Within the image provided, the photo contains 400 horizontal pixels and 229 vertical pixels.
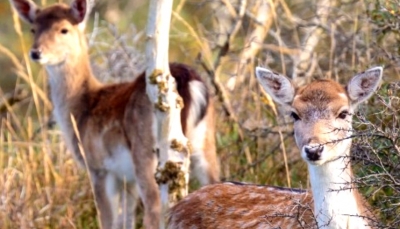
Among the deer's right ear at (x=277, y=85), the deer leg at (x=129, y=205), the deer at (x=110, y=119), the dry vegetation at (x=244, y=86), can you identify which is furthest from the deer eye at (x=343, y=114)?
the deer leg at (x=129, y=205)

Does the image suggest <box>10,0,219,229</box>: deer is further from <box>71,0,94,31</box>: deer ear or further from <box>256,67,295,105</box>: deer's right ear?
<box>256,67,295,105</box>: deer's right ear

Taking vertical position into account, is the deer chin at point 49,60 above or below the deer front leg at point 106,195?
above

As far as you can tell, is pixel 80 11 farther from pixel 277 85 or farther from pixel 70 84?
pixel 277 85

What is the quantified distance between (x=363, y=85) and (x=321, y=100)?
0.26m

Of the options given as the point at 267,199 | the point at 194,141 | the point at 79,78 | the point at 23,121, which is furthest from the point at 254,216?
the point at 23,121

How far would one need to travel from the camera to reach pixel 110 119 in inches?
323

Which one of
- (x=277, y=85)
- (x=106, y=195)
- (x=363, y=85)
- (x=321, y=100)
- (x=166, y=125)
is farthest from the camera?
(x=106, y=195)

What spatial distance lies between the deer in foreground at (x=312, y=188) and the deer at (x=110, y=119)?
989mm

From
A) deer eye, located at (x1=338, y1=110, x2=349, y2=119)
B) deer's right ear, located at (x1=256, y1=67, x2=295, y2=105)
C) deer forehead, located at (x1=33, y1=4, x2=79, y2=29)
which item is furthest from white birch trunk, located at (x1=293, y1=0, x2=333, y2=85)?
deer eye, located at (x1=338, y1=110, x2=349, y2=119)

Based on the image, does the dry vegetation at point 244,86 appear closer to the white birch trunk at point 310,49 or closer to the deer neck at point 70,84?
the white birch trunk at point 310,49

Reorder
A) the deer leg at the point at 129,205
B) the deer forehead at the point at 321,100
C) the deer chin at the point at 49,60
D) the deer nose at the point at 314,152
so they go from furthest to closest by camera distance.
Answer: the deer chin at the point at 49,60
the deer leg at the point at 129,205
the deer forehead at the point at 321,100
the deer nose at the point at 314,152

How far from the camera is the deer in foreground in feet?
16.3

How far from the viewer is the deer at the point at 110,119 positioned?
24.8 ft

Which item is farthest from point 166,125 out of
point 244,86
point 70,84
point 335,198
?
point 70,84
